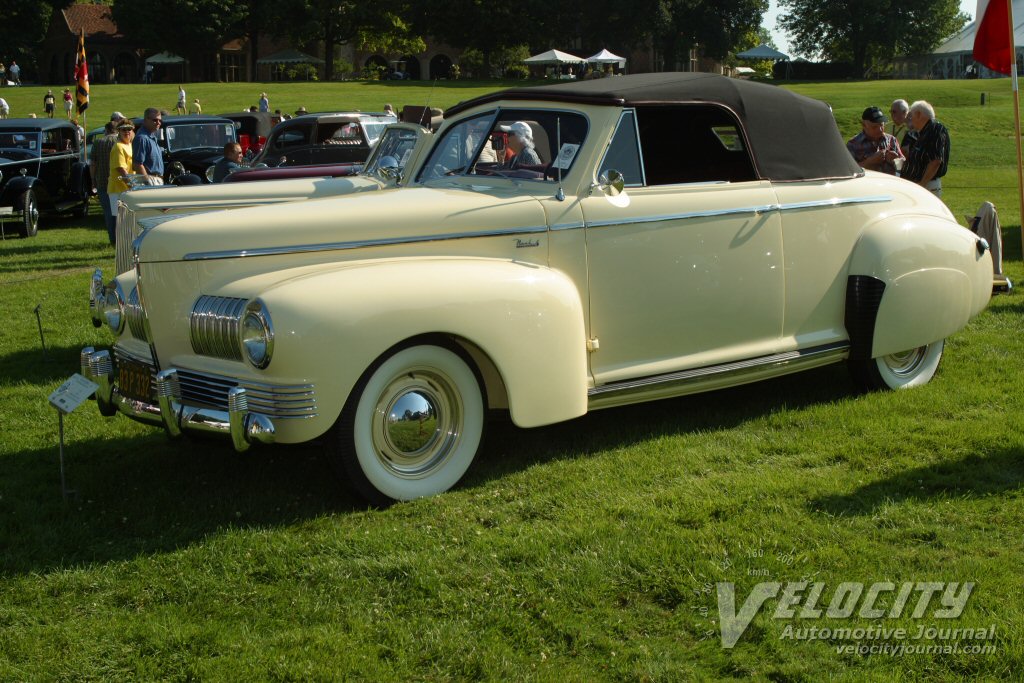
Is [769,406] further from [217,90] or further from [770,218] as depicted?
[217,90]

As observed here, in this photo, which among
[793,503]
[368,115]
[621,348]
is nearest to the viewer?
[793,503]

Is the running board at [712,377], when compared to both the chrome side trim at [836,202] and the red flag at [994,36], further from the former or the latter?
the red flag at [994,36]

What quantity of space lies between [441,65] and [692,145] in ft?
249

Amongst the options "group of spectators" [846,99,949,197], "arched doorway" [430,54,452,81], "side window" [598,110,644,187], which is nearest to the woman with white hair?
"side window" [598,110,644,187]

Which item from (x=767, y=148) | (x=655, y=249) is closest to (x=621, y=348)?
(x=655, y=249)

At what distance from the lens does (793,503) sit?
4859 millimetres

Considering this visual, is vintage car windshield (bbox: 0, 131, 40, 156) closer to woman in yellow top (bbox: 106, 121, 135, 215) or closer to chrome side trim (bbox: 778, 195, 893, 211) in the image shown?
woman in yellow top (bbox: 106, 121, 135, 215)

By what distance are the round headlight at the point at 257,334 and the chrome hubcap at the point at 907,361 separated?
13.0 ft

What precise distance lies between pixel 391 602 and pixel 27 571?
1.55m

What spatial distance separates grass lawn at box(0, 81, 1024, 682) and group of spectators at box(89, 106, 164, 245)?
6507mm

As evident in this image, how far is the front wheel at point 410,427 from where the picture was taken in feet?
15.4

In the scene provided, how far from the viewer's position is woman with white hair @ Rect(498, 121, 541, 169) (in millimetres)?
5825

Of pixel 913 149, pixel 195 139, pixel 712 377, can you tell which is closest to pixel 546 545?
pixel 712 377

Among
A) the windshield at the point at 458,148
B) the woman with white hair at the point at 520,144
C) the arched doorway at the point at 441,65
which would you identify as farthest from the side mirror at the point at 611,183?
the arched doorway at the point at 441,65
